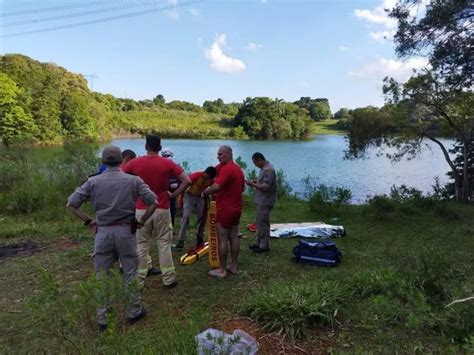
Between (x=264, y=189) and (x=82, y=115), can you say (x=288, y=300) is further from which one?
(x=82, y=115)

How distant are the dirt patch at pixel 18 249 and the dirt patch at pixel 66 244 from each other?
1.27 feet

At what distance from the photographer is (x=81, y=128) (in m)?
55.4

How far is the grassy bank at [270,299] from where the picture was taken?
8.76ft

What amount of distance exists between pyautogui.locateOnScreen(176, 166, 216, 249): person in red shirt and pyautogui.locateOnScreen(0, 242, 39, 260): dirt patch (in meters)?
2.70

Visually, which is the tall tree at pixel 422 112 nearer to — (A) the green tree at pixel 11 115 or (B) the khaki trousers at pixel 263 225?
(B) the khaki trousers at pixel 263 225

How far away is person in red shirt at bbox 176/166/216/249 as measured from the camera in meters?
6.20

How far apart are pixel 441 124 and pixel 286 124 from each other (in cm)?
6069

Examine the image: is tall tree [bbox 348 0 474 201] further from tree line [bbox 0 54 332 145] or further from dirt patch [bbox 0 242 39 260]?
tree line [bbox 0 54 332 145]

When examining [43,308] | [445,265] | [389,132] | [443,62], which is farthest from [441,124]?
[43,308]

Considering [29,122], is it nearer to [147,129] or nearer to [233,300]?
[147,129]

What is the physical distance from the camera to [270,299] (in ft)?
12.3

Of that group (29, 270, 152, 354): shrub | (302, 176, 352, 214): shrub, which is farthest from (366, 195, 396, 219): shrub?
(29, 270, 152, 354): shrub

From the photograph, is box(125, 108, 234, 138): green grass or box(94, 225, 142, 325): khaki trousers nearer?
box(94, 225, 142, 325): khaki trousers

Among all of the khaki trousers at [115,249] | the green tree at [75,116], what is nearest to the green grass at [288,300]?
the khaki trousers at [115,249]
